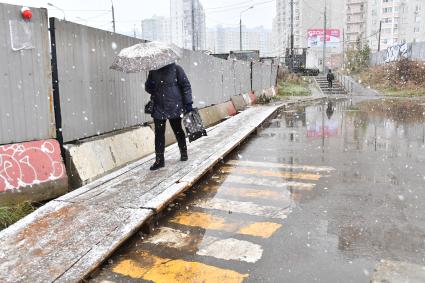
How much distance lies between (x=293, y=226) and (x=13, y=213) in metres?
3.38

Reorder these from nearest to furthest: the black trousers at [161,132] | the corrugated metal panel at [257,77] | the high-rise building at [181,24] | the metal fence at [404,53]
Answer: the black trousers at [161,132] < the corrugated metal panel at [257,77] < the metal fence at [404,53] < the high-rise building at [181,24]

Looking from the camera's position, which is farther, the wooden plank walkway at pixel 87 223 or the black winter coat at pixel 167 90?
the black winter coat at pixel 167 90

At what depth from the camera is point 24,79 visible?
5562 millimetres

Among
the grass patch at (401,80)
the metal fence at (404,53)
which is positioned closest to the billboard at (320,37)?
the metal fence at (404,53)

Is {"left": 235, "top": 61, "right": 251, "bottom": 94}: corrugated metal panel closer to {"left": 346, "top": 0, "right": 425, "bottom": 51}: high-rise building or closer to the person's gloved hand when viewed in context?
the person's gloved hand

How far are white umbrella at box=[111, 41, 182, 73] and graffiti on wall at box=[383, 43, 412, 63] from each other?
112ft

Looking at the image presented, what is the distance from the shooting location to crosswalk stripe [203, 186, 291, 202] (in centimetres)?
589

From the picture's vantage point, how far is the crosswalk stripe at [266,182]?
643cm

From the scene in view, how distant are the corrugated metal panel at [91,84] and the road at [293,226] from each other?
2.12 m

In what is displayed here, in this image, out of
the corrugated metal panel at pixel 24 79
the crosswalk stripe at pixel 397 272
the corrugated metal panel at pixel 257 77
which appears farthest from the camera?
the corrugated metal panel at pixel 257 77

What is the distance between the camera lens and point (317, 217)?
5020mm

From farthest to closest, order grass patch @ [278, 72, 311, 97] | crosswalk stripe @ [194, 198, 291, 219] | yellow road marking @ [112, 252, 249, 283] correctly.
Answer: grass patch @ [278, 72, 311, 97], crosswalk stripe @ [194, 198, 291, 219], yellow road marking @ [112, 252, 249, 283]

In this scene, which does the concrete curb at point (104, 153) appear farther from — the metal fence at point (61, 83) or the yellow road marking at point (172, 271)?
Result: the yellow road marking at point (172, 271)

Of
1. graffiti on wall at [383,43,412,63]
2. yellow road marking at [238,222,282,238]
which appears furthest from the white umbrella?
graffiti on wall at [383,43,412,63]
